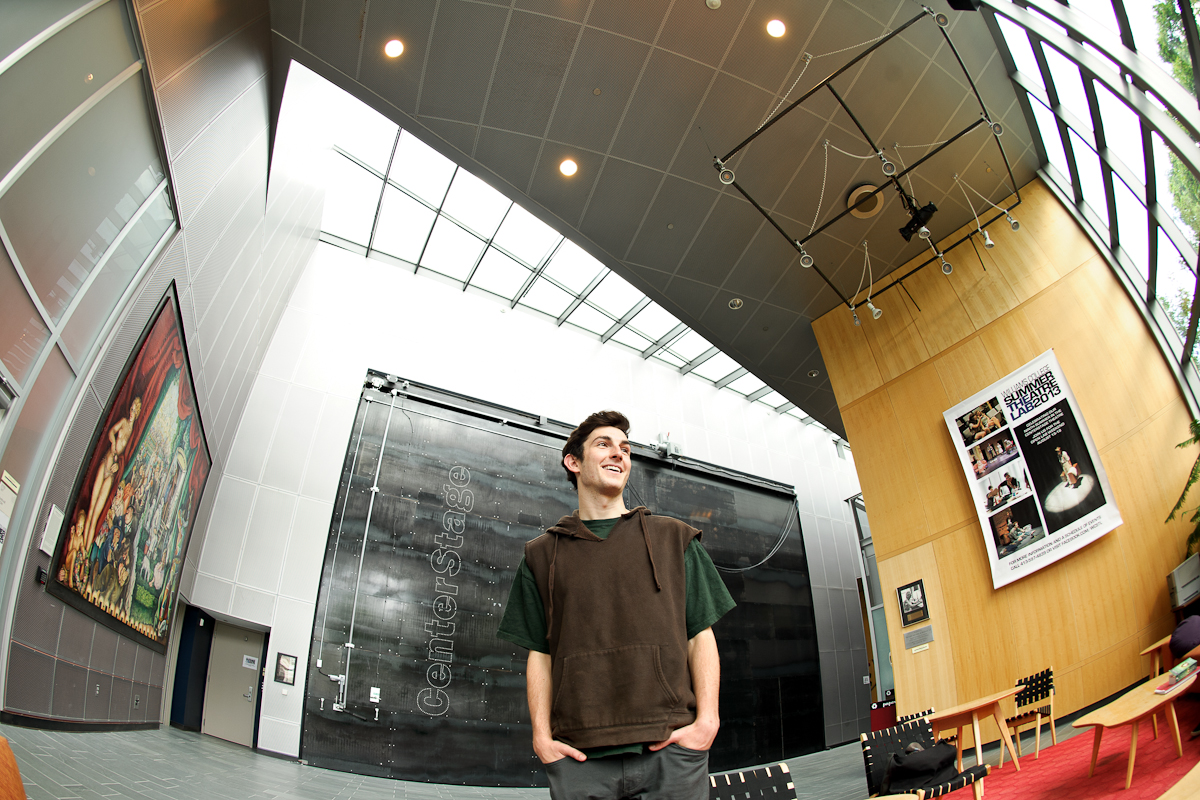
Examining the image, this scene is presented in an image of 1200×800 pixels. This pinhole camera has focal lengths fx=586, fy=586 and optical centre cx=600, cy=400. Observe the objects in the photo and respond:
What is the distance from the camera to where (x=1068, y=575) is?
7.45 meters

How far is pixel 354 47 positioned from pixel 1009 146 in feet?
30.8

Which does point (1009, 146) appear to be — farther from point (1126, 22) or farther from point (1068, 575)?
point (1068, 575)

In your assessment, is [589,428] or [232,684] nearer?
[589,428]

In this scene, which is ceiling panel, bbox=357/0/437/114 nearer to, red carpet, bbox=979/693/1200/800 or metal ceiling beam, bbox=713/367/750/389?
red carpet, bbox=979/693/1200/800

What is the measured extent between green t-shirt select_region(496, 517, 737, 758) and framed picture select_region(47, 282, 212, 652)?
5611mm

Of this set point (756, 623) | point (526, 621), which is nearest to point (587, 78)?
point (526, 621)

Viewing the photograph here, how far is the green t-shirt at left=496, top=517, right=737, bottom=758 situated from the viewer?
1.61 metres

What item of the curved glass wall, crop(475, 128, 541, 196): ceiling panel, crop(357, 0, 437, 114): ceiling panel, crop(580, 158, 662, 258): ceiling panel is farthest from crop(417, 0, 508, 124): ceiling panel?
the curved glass wall

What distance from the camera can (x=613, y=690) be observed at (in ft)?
4.75

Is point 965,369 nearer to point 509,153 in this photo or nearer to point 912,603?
point 912,603

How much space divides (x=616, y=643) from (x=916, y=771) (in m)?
4.16

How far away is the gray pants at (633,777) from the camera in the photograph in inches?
53.1

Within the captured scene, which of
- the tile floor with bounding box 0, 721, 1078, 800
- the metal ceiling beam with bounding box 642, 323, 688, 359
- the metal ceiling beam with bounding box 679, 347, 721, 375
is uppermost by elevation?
the metal ceiling beam with bounding box 642, 323, 688, 359

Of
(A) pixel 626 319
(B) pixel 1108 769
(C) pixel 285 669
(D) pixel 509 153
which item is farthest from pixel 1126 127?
(C) pixel 285 669
